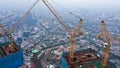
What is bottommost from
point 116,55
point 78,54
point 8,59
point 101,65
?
point 116,55

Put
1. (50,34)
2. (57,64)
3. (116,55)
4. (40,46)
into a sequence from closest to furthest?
(57,64) → (116,55) → (40,46) → (50,34)

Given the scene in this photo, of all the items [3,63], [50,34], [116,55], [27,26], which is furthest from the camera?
[27,26]

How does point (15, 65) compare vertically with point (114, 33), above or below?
above

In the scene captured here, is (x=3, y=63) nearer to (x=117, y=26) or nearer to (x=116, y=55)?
(x=116, y=55)

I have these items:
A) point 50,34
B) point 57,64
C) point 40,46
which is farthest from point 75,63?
point 50,34

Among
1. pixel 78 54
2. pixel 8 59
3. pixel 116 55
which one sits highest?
pixel 8 59

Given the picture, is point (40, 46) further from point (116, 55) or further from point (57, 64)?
point (116, 55)

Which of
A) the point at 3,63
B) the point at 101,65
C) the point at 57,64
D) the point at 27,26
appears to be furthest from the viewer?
the point at 27,26

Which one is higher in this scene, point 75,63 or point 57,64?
point 75,63

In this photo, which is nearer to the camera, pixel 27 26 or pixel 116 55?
pixel 116 55

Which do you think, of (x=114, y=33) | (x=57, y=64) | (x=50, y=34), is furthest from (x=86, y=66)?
(x=114, y=33)
